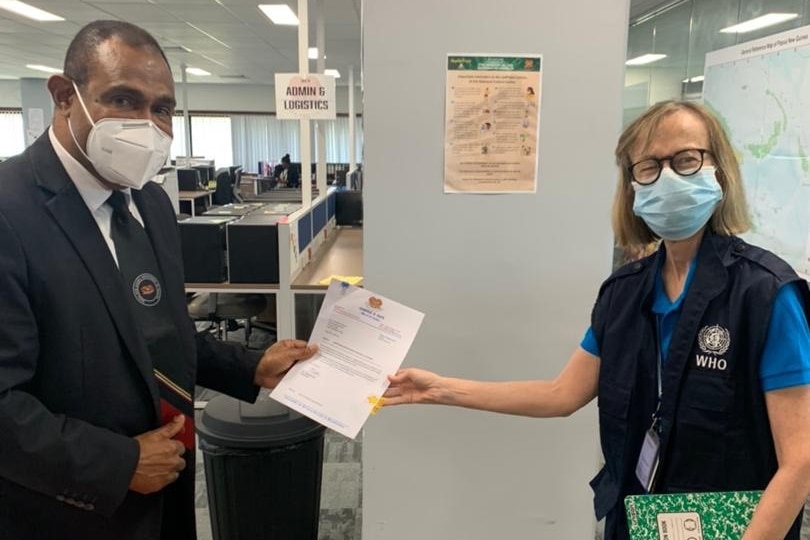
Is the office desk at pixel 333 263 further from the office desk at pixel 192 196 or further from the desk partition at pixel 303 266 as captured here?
the office desk at pixel 192 196

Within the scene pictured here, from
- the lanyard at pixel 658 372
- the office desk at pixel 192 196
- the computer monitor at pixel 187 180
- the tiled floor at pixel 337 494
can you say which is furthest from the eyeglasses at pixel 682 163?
Result: the computer monitor at pixel 187 180

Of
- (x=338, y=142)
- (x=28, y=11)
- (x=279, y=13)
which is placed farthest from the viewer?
(x=338, y=142)

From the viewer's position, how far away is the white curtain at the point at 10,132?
14930mm

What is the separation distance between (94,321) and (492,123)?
1.16m

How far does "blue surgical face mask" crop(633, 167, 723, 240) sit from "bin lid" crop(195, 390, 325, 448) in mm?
1394

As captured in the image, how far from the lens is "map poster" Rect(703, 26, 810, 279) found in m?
2.90

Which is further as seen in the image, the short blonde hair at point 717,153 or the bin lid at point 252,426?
the bin lid at point 252,426

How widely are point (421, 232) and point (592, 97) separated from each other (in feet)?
2.05

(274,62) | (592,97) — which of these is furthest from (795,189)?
(274,62)

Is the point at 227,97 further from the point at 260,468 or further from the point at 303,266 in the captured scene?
the point at 260,468

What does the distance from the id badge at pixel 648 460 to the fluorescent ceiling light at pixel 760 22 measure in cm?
383

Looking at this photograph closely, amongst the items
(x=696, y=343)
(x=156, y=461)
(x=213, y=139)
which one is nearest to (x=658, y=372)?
(x=696, y=343)

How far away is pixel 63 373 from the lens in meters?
1.06

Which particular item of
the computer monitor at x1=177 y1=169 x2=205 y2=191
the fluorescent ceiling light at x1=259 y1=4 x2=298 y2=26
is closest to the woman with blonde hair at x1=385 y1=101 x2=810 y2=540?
the fluorescent ceiling light at x1=259 y1=4 x2=298 y2=26
